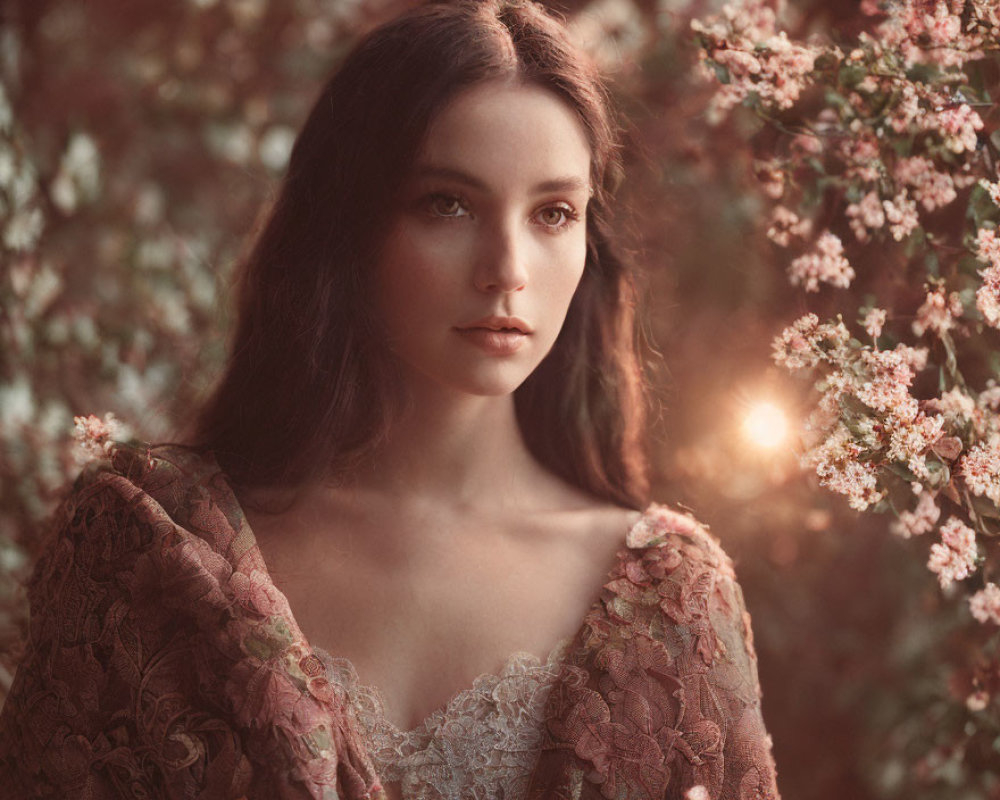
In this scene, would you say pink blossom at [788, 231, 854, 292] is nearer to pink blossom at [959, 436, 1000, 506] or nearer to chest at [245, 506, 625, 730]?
pink blossom at [959, 436, 1000, 506]

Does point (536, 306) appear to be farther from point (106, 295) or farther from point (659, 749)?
point (106, 295)

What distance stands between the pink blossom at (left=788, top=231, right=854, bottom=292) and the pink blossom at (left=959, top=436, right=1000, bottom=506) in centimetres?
35

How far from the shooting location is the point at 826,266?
5.96 ft

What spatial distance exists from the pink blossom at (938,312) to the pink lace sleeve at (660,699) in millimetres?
501

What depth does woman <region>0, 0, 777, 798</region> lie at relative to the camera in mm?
1644

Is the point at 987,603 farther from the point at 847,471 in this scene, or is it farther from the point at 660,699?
the point at 660,699

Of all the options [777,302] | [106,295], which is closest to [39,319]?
[106,295]

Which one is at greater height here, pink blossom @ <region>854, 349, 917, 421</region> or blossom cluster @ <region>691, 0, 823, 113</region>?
blossom cluster @ <region>691, 0, 823, 113</region>

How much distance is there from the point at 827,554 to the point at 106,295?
214 cm

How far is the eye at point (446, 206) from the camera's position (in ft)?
5.67

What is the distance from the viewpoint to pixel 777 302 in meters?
2.34

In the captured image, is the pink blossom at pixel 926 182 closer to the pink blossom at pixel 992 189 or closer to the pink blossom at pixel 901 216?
the pink blossom at pixel 901 216

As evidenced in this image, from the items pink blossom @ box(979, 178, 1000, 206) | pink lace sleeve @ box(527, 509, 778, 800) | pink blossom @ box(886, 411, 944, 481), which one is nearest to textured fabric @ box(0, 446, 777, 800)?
pink lace sleeve @ box(527, 509, 778, 800)

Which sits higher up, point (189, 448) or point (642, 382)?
point (642, 382)
